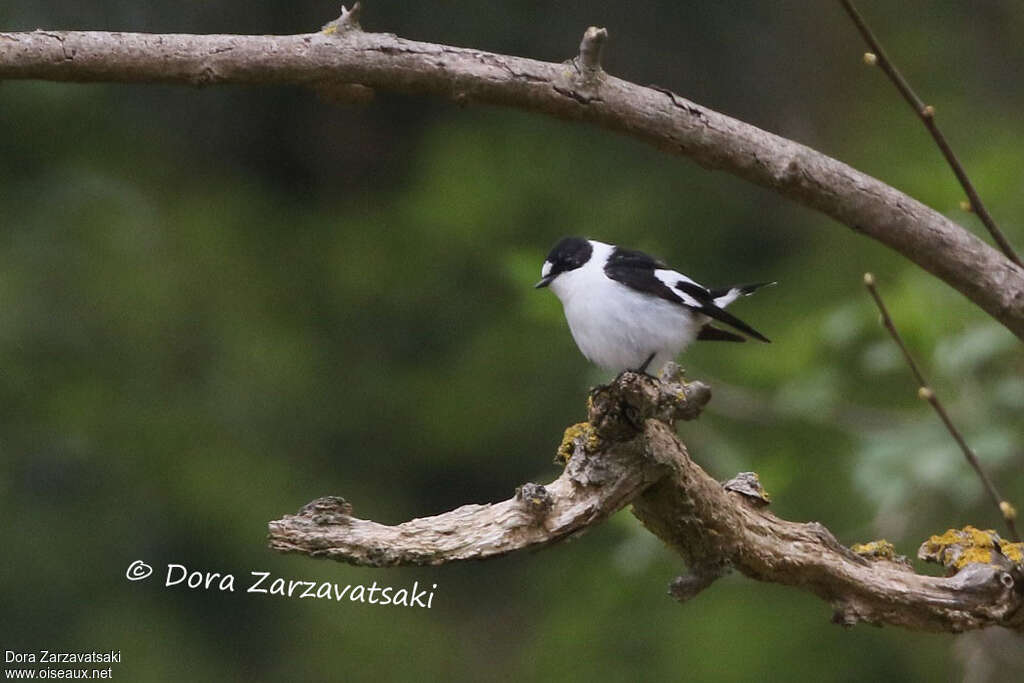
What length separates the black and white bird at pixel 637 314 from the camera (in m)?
3.54

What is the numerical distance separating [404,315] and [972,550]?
5013 mm

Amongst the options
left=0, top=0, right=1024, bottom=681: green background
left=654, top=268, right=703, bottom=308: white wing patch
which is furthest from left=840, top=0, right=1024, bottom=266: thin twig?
left=0, top=0, right=1024, bottom=681: green background

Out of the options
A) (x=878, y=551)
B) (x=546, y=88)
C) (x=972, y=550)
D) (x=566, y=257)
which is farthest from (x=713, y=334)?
(x=546, y=88)

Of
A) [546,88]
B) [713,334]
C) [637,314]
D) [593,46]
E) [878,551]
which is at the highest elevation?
[593,46]

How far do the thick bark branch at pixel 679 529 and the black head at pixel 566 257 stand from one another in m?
0.95

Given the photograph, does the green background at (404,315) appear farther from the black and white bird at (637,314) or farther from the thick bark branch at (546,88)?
the thick bark branch at (546,88)

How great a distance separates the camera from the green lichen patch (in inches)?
115

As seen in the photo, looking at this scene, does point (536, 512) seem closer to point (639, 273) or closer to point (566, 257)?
point (639, 273)

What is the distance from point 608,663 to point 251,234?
10.5 ft

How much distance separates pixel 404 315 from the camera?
300 inches

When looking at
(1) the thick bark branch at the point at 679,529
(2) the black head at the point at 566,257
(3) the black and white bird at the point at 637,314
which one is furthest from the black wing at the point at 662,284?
(1) the thick bark branch at the point at 679,529

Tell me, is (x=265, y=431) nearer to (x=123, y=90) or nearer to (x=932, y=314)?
(x=123, y=90)

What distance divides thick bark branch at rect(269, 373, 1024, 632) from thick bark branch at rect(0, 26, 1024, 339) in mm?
527

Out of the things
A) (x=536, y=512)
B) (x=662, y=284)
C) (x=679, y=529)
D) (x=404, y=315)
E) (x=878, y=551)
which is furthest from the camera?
(x=404, y=315)
